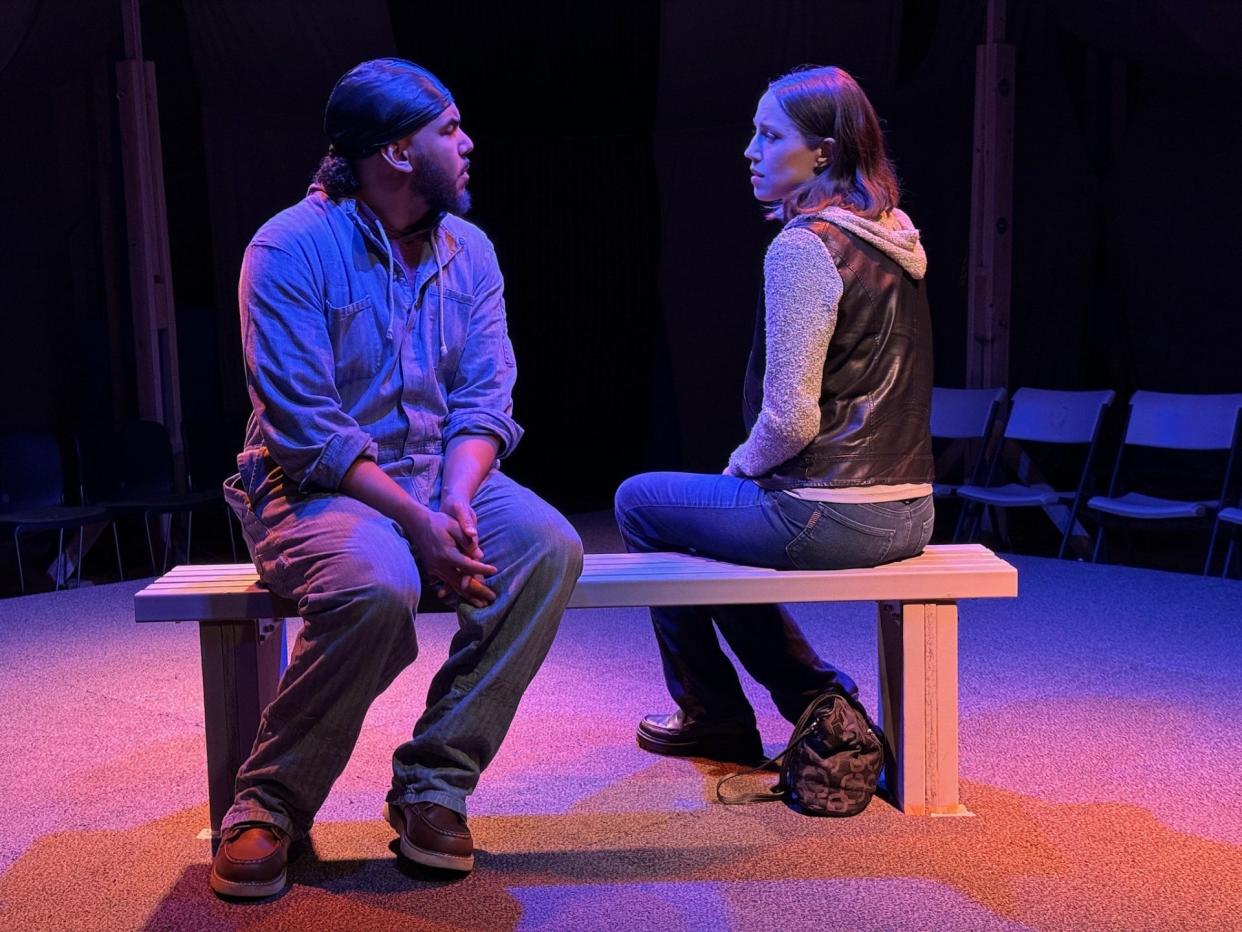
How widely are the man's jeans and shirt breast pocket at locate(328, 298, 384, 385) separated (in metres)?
0.24

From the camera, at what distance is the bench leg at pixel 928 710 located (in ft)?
8.55

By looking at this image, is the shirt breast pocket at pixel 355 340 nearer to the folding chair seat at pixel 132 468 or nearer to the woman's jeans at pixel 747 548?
the woman's jeans at pixel 747 548

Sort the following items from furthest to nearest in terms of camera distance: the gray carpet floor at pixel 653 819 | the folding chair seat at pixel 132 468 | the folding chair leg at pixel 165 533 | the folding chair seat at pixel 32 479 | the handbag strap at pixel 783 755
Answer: the folding chair leg at pixel 165 533 < the folding chair seat at pixel 132 468 < the folding chair seat at pixel 32 479 < the handbag strap at pixel 783 755 < the gray carpet floor at pixel 653 819

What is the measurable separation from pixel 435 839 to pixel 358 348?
35.5 inches

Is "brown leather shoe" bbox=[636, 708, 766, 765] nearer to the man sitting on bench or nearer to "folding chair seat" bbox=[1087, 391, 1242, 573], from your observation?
the man sitting on bench

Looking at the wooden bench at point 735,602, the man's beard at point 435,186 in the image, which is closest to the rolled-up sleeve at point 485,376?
the man's beard at point 435,186

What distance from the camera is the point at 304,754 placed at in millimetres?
2266

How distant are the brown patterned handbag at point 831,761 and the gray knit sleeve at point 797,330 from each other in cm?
56

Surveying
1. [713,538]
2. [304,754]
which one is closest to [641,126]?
[713,538]

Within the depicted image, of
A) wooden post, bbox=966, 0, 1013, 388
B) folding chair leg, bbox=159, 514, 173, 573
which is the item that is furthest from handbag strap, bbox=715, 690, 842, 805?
wooden post, bbox=966, 0, 1013, 388

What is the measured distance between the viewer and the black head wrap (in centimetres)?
244

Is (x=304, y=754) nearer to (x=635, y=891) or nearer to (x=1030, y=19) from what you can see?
(x=635, y=891)

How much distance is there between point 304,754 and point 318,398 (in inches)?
24.7

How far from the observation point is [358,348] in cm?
244
